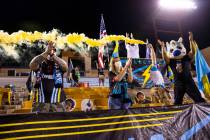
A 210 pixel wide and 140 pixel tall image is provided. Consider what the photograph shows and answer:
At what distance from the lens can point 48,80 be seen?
4.43 m

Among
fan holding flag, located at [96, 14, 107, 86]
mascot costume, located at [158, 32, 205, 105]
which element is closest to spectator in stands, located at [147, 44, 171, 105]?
fan holding flag, located at [96, 14, 107, 86]

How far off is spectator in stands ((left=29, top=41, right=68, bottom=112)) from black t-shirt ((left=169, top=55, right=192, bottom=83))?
243 centimetres

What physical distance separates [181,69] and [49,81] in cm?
281

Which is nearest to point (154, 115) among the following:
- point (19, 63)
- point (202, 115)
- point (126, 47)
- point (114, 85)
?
point (202, 115)

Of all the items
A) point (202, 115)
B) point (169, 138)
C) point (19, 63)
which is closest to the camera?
point (169, 138)

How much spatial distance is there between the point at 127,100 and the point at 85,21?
36.0 ft

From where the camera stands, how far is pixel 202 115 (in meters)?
4.27

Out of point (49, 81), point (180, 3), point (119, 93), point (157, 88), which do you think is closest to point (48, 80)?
point (49, 81)

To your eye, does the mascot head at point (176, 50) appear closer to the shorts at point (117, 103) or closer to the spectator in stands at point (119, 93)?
the spectator in stands at point (119, 93)

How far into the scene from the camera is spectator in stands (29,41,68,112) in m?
4.27

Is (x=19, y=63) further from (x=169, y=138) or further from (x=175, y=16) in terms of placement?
(x=169, y=138)

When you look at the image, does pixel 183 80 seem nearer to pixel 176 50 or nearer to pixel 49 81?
pixel 176 50

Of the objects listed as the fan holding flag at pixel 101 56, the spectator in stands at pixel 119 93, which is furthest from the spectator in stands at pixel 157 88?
the spectator in stands at pixel 119 93

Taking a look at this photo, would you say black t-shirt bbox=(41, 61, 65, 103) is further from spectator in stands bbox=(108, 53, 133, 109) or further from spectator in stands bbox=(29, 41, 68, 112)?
spectator in stands bbox=(108, 53, 133, 109)
